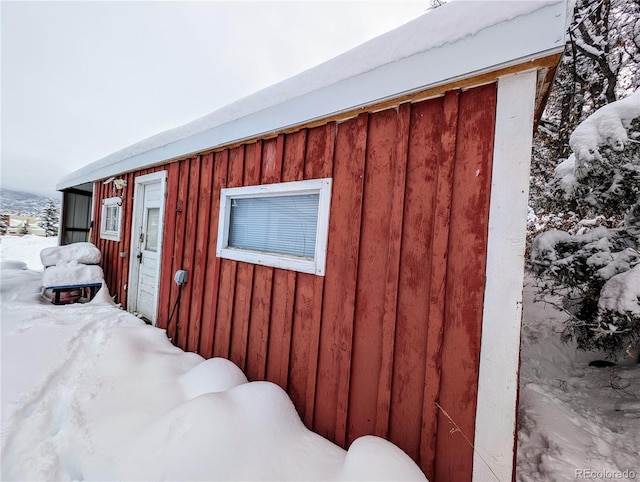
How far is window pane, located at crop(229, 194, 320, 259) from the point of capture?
6.75ft

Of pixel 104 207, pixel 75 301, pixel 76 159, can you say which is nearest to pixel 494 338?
pixel 75 301

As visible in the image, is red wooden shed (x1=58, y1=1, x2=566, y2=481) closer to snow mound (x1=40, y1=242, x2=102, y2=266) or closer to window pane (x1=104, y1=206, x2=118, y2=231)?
window pane (x1=104, y1=206, x2=118, y2=231)

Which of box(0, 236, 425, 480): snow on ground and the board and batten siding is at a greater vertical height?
the board and batten siding

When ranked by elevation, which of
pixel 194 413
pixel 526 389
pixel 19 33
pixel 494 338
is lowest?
pixel 526 389

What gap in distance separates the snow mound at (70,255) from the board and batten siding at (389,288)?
4419 mm

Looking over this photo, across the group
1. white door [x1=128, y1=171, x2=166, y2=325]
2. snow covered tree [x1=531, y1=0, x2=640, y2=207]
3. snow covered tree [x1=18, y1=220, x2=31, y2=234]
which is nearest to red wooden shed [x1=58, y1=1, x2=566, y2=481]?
white door [x1=128, y1=171, x2=166, y2=325]

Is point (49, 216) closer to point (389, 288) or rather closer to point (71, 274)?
point (71, 274)

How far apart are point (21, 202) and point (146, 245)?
27742 mm

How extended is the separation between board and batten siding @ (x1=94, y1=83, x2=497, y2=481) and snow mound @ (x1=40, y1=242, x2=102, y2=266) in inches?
174

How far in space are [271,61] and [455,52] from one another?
12.3 m

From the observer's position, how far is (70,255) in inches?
190

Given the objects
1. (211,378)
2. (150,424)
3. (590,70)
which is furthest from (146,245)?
(590,70)

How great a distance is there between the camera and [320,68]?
6.15 feet

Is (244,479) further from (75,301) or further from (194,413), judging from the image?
(75,301)
